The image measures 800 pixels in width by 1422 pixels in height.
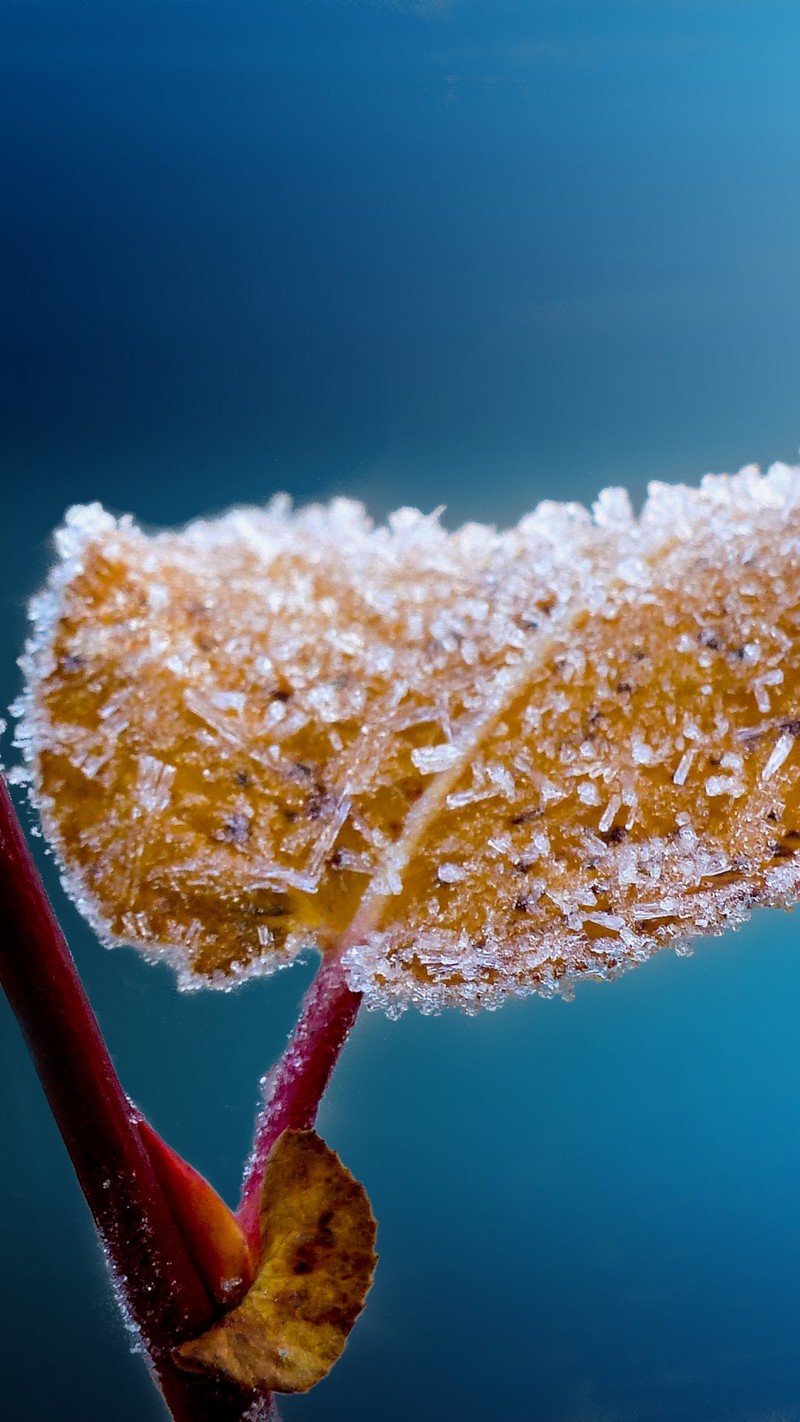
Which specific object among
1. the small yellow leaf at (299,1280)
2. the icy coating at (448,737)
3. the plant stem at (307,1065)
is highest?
the icy coating at (448,737)

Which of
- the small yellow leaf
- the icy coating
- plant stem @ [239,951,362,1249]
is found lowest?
the small yellow leaf

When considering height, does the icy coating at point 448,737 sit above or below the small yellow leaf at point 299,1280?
above

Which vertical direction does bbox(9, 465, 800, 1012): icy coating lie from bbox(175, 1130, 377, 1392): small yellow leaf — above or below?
above
